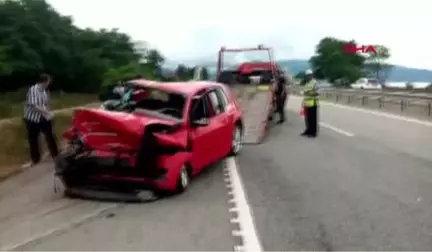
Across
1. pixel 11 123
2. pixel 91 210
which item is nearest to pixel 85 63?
pixel 11 123

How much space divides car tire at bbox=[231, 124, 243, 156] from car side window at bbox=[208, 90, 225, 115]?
110 cm

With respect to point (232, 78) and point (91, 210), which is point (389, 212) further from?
point (232, 78)

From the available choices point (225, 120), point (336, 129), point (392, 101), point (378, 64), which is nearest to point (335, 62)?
point (378, 64)

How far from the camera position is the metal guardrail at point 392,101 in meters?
32.4

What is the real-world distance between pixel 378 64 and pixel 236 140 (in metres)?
121

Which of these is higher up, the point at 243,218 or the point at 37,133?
the point at 37,133

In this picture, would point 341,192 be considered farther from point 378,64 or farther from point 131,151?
point 378,64

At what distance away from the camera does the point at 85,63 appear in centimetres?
4903

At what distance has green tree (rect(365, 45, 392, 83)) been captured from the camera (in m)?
130

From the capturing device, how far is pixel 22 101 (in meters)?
38.3

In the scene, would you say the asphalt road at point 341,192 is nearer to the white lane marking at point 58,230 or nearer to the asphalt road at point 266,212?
the asphalt road at point 266,212

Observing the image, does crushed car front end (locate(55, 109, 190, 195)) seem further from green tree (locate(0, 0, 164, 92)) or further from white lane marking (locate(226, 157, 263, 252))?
green tree (locate(0, 0, 164, 92))

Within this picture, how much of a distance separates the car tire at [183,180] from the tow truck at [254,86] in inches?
309

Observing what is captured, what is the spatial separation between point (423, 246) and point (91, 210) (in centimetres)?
424
